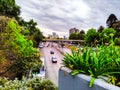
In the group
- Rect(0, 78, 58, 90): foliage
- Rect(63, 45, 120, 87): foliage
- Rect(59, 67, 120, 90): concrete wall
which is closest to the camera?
Rect(59, 67, 120, 90): concrete wall

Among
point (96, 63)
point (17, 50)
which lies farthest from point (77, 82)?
point (17, 50)

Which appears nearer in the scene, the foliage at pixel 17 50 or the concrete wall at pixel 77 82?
the concrete wall at pixel 77 82

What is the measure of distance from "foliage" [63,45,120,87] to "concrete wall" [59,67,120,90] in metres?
0.13

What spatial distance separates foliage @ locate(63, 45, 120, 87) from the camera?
587 cm

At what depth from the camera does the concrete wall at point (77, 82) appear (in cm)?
517

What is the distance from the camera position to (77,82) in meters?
6.07

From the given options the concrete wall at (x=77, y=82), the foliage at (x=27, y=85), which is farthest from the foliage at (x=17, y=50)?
the concrete wall at (x=77, y=82)

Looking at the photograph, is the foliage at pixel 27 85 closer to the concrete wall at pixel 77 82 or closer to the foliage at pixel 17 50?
the concrete wall at pixel 77 82

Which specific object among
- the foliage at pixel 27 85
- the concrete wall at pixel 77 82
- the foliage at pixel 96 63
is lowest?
the foliage at pixel 27 85

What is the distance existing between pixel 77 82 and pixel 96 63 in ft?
1.76

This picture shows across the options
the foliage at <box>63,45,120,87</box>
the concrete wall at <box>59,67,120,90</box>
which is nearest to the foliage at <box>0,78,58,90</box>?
the concrete wall at <box>59,67,120,90</box>

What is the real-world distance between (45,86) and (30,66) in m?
23.6

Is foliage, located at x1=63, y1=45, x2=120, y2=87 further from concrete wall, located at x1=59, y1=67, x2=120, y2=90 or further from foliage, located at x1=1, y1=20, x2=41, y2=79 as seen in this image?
foliage, located at x1=1, y1=20, x2=41, y2=79

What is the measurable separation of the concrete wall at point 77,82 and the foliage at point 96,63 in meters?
0.13
